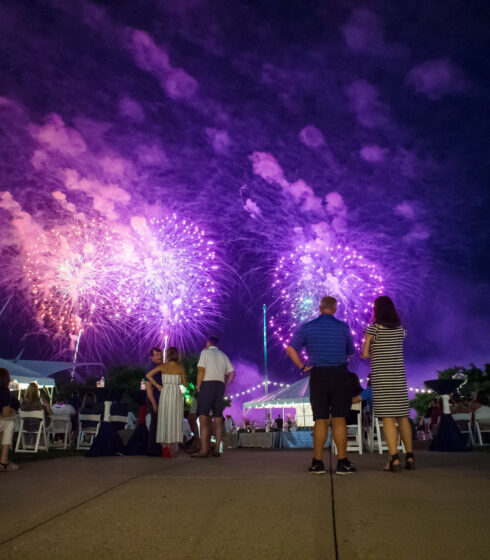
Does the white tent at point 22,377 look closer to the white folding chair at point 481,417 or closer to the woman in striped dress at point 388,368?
the white folding chair at point 481,417

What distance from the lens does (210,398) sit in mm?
8273

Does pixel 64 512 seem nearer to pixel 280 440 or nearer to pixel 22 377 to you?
pixel 280 440

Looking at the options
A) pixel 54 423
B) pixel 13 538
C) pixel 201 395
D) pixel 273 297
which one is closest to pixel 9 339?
pixel 273 297

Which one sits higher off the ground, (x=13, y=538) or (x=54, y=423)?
(x=54, y=423)

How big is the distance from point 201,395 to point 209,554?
603cm

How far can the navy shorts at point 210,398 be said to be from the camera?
8242 mm

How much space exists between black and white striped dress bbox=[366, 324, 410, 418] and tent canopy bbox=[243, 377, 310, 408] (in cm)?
1400

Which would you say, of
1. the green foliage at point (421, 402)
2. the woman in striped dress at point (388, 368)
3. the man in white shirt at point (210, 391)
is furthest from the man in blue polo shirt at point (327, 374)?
the green foliage at point (421, 402)

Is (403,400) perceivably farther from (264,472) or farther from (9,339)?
(9,339)

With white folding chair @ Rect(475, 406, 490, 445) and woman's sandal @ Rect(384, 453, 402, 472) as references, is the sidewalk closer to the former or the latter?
woman's sandal @ Rect(384, 453, 402, 472)

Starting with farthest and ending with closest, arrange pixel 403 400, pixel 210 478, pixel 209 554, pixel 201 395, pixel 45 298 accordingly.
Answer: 1. pixel 45 298
2. pixel 201 395
3. pixel 403 400
4. pixel 210 478
5. pixel 209 554

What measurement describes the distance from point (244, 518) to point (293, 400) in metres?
17.2

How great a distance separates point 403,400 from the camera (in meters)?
5.65

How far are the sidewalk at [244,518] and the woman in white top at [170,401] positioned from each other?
408cm
